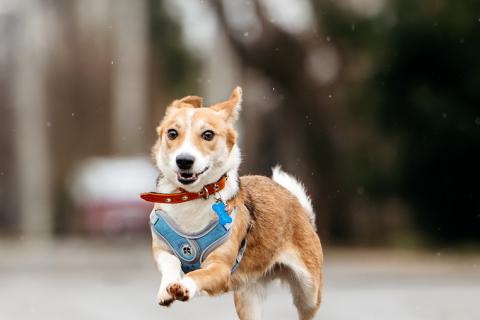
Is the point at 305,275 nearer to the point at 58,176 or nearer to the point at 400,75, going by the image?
the point at 400,75

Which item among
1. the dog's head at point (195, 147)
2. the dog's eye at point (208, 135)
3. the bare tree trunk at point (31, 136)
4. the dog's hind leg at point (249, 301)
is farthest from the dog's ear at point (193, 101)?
the bare tree trunk at point (31, 136)

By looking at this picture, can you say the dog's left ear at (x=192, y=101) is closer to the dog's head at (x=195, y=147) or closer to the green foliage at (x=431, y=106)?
the dog's head at (x=195, y=147)

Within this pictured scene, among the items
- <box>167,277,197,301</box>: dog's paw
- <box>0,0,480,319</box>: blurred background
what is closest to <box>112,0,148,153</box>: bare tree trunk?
<box>0,0,480,319</box>: blurred background

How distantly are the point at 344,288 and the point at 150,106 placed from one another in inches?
1041

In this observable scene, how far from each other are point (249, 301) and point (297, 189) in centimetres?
92

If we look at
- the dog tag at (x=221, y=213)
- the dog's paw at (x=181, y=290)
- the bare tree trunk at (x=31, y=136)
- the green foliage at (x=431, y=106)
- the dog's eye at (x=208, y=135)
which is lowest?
the bare tree trunk at (x=31, y=136)

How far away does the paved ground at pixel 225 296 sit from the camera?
1095 cm

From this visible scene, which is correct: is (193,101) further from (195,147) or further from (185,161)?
(185,161)

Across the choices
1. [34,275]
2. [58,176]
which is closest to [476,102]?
[34,275]

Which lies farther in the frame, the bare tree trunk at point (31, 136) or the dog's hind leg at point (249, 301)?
the bare tree trunk at point (31, 136)

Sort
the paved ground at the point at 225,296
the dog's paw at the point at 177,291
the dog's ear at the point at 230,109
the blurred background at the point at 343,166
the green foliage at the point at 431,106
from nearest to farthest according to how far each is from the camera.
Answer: the dog's paw at the point at 177,291 < the dog's ear at the point at 230,109 < the paved ground at the point at 225,296 < the blurred background at the point at 343,166 < the green foliage at the point at 431,106

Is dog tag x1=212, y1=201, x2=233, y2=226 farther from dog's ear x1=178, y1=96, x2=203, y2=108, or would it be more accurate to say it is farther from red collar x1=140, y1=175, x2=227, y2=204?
dog's ear x1=178, y1=96, x2=203, y2=108

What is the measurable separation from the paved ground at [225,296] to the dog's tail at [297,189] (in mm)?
567

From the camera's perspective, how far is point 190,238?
6371 millimetres
